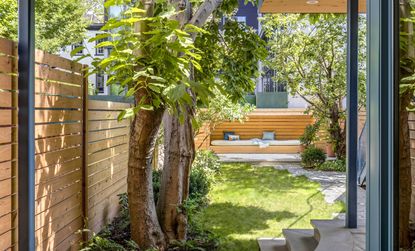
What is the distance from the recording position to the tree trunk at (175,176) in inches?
145

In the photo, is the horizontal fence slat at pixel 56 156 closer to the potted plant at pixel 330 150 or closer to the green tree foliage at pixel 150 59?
the green tree foliage at pixel 150 59

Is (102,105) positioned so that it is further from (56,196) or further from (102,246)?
(102,246)

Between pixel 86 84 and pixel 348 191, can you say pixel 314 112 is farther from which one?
pixel 86 84

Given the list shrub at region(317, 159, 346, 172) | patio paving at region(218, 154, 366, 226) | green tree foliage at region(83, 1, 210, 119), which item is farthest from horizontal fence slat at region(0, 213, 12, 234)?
shrub at region(317, 159, 346, 172)

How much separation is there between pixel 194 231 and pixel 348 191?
1.66 metres

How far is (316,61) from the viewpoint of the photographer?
8727 millimetres

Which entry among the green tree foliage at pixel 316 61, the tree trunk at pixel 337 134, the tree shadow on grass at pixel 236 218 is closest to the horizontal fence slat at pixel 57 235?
the tree shadow on grass at pixel 236 218

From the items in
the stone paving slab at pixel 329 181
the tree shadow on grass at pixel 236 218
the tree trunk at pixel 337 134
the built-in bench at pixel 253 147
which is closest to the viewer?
the tree shadow on grass at pixel 236 218

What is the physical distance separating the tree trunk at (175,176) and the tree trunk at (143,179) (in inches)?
11.6

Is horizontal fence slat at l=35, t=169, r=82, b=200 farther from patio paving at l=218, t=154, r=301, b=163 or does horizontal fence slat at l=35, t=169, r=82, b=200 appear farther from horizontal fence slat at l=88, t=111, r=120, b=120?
patio paving at l=218, t=154, r=301, b=163

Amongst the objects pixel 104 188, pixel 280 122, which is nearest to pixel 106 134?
pixel 104 188

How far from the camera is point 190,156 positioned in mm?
3932

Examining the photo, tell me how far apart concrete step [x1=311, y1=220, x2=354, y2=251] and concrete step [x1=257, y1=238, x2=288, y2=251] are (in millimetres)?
435

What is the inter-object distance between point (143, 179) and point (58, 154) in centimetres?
68
